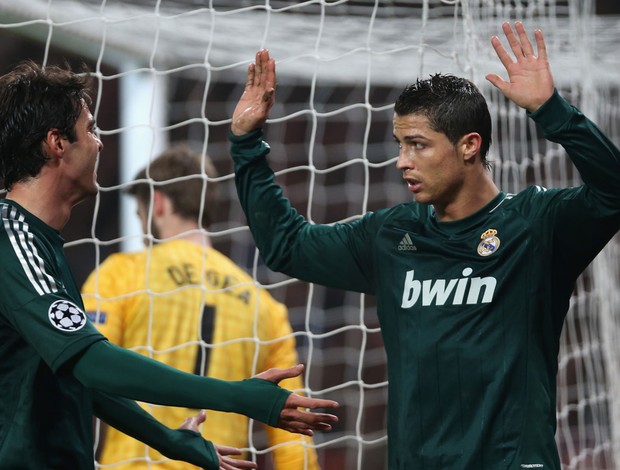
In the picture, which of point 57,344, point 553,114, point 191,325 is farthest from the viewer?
point 191,325

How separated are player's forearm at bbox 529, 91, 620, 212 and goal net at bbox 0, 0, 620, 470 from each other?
888mm

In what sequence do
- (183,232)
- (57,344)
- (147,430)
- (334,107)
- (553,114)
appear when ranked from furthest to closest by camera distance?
(334,107), (183,232), (147,430), (553,114), (57,344)

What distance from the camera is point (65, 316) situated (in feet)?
6.53

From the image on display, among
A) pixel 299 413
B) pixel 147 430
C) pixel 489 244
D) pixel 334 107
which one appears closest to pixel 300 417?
pixel 299 413

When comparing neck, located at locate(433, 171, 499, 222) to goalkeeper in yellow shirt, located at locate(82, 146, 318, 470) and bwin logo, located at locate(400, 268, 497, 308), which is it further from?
goalkeeper in yellow shirt, located at locate(82, 146, 318, 470)

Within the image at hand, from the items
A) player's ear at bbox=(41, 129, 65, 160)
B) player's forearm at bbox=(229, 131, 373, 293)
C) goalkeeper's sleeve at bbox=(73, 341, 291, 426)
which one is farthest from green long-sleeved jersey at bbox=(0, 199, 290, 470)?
player's forearm at bbox=(229, 131, 373, 293)

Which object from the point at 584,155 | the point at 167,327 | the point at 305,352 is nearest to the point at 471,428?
the point at 584,155

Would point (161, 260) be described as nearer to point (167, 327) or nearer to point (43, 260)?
point (167, 327)

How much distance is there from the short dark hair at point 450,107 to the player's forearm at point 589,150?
19cm

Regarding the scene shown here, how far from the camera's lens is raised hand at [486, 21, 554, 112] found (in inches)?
87.9

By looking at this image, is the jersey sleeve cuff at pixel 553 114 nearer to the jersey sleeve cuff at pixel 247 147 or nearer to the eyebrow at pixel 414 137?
the eyebrow at pixel 414 137

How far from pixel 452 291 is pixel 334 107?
4.65m

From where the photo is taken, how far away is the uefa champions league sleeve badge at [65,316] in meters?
1.98

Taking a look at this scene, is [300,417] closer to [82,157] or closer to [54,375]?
[54,375]
